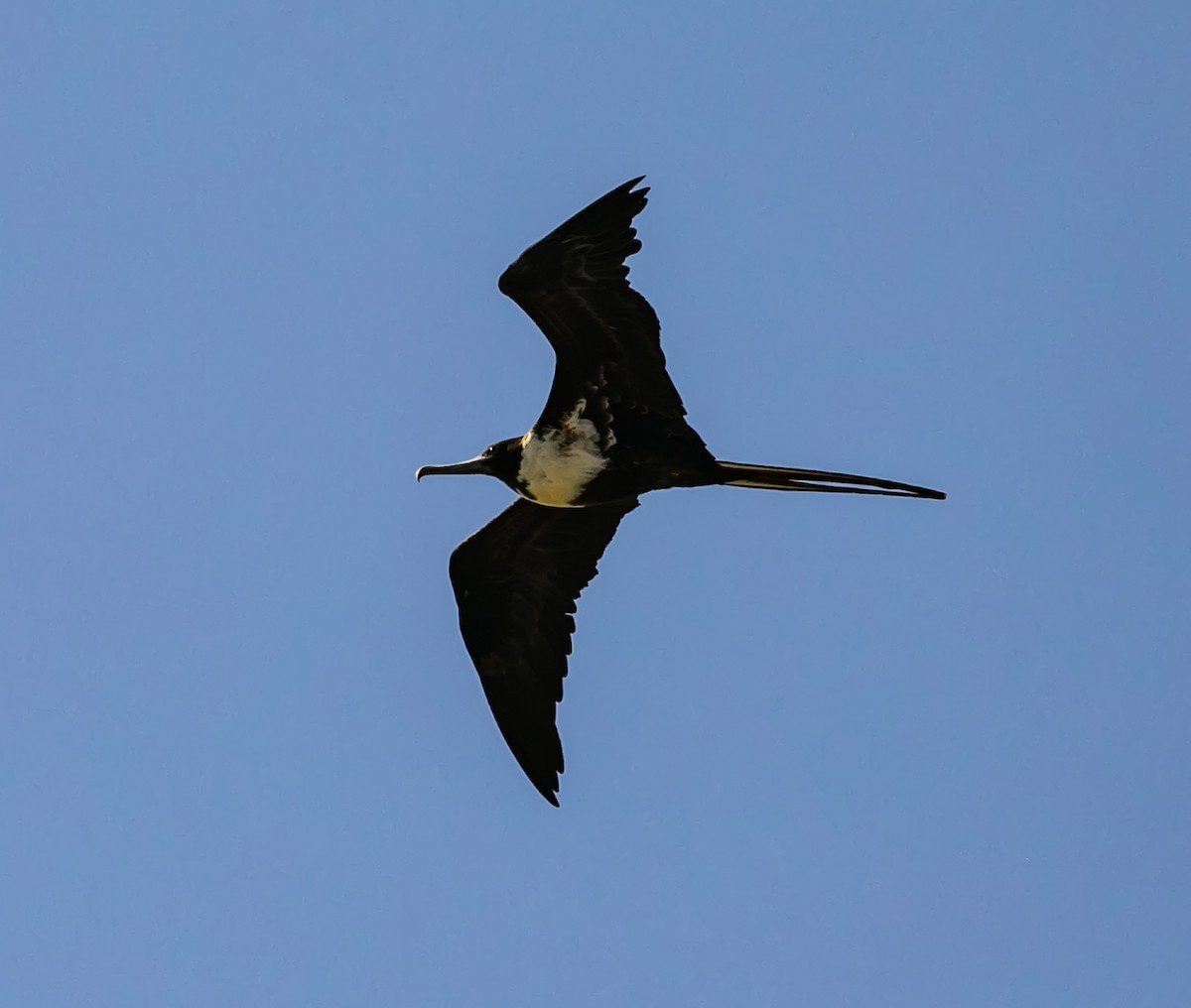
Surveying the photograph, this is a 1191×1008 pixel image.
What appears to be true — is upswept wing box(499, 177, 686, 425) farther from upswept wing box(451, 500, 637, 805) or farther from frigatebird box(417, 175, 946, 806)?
upswept wing box(451, 500, 637, 805)

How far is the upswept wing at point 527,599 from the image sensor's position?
29.6 feet

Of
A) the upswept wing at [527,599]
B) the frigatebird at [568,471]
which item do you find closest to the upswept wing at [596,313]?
the frigatebird at [568,471]

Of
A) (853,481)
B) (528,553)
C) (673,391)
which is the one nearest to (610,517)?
(528,553)

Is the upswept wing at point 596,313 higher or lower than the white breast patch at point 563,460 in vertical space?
higher

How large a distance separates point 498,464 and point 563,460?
0.43 metres

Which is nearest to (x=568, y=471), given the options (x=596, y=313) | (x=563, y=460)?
(x=563, y=460)

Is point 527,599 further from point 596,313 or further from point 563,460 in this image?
point 596,313

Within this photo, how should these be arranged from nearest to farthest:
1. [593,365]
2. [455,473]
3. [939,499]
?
[939,499]
[593,365]
[455,473]

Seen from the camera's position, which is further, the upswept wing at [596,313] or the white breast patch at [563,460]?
the white breast patch at [563,460]

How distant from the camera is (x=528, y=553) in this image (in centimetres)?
909

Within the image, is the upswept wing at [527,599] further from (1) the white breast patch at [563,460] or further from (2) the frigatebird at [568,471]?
(1) the white breast patch at [563,460]

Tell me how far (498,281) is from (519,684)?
2.05 m

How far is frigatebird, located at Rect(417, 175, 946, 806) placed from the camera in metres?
7.95

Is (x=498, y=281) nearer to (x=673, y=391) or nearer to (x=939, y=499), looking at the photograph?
(x=673, y=391)
